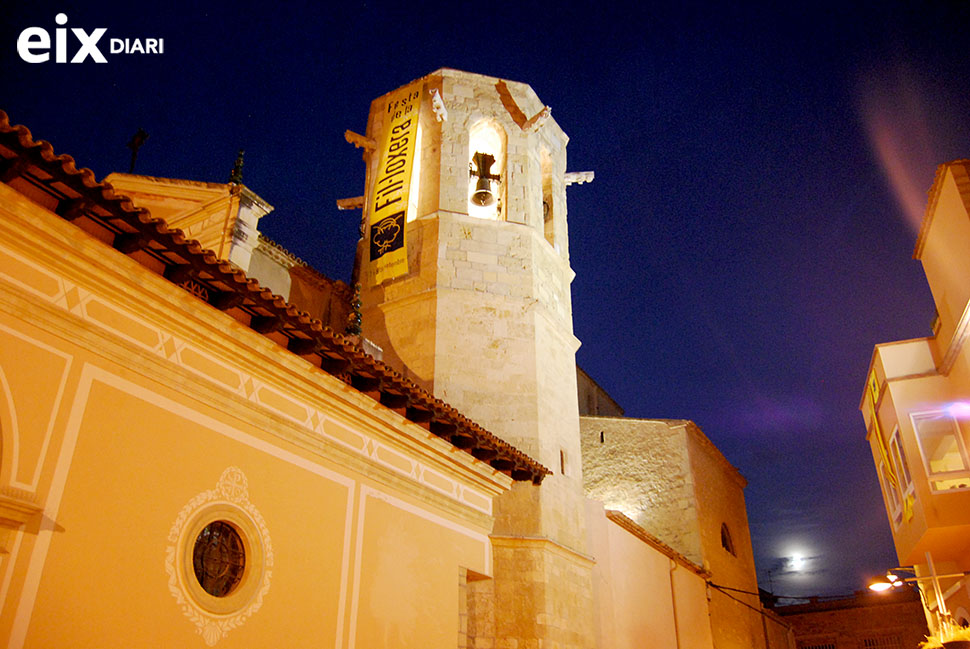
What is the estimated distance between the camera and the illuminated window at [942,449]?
10.9 metres

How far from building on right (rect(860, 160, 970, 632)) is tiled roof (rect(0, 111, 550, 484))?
712cm

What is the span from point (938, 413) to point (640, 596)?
6.36 metres

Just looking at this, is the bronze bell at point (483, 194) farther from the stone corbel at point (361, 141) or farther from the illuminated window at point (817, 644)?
the illuminated window at point (817, 644)

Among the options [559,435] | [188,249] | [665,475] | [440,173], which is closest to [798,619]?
[665,475]

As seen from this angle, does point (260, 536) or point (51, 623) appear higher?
point (260, 536)

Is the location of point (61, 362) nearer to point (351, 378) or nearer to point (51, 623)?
point (51, 623)

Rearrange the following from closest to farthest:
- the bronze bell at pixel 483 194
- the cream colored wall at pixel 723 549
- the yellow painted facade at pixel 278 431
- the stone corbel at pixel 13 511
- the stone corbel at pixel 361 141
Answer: the stone corbel at pixel 13 511 → the yellow painted facade at pixel 278 431 → the bronze bell at pixel 483 194 → the stone corbel at pixel 361 141 → the cream colored wall at pixel 723 549

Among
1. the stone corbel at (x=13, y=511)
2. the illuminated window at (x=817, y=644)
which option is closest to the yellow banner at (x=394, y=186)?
the stone corbel at (x=13, y=511)

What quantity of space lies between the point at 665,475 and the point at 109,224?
18.1 meters

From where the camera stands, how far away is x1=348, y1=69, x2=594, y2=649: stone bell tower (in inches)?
421

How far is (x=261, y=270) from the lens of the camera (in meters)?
12.9

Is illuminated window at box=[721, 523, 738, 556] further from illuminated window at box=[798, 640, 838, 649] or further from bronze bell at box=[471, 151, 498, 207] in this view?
bronze bell at box=[471, 151, 498, 207]

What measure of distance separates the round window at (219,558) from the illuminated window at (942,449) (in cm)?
978

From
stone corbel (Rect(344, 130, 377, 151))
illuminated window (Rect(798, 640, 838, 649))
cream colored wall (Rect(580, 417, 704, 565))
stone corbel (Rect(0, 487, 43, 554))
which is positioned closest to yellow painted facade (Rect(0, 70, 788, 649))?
stone corbel (Rect(0, 487, 43, 554))
